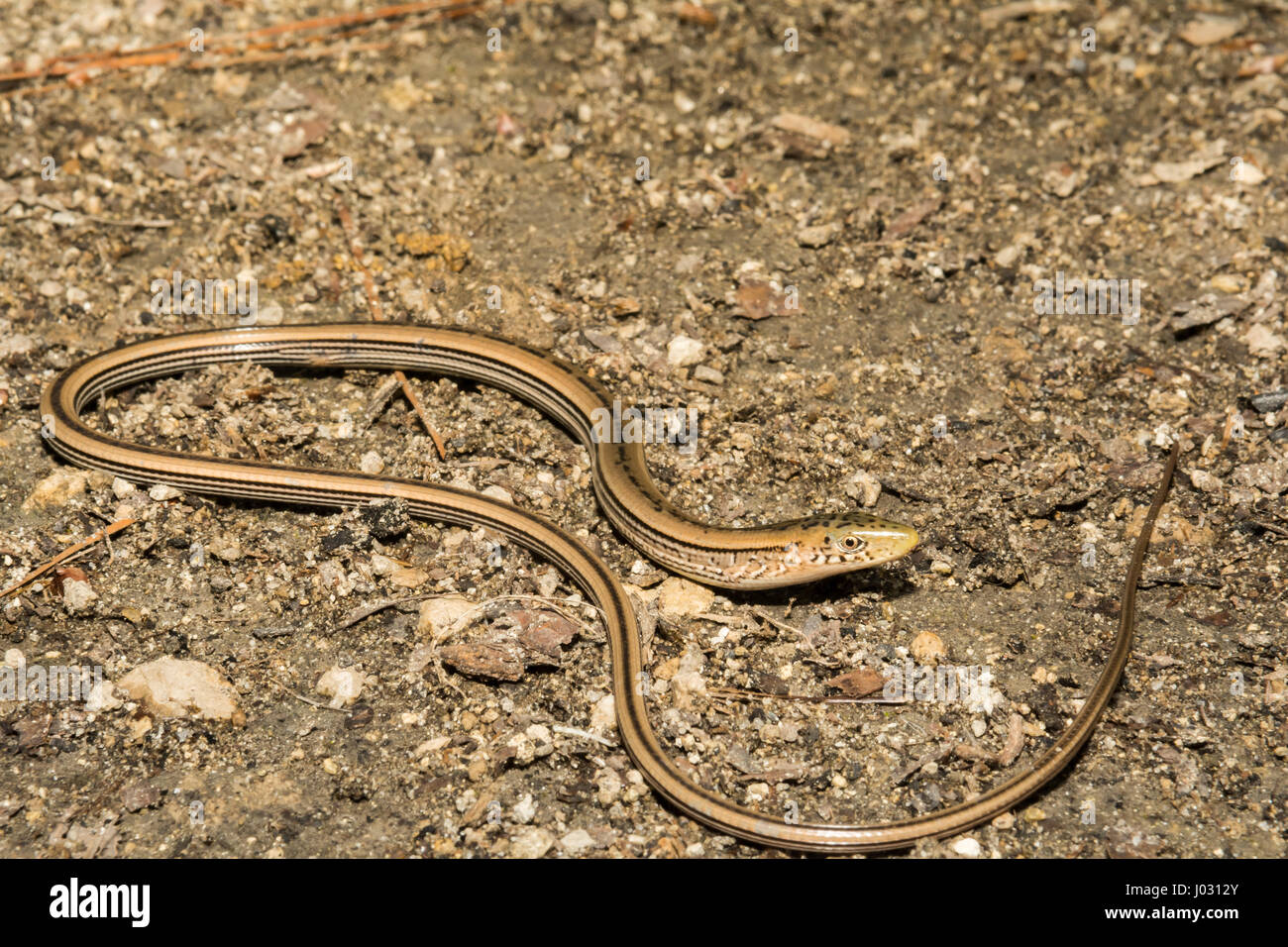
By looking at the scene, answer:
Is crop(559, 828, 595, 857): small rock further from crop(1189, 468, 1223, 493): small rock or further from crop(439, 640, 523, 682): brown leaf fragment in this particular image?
crop(1189, 468, 1223, 493): small rock

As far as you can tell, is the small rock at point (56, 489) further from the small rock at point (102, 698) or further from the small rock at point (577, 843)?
the small rock at point (577, 843)

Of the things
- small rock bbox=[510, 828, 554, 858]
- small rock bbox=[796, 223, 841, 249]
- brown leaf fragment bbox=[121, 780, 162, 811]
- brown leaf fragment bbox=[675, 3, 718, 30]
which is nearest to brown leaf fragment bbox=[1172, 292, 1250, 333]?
small rock bbox=[796, 223, 841, 249]

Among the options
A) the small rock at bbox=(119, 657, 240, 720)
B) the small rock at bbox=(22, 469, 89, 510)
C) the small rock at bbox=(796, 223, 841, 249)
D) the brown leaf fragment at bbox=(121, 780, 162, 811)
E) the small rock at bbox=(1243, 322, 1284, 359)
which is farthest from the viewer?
the small rock at bbox=(796, 223, 841, 249)

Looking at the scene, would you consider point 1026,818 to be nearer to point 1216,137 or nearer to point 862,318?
→ point 862,318

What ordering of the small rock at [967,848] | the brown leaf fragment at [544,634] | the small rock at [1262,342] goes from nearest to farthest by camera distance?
the small rock at [967,848] → the brown leaf fragment at [544,634] → the small rock at [1262,342]

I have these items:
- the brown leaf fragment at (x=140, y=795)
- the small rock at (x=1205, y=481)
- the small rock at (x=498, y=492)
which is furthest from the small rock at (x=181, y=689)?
the small rock at (x=1205, y=481)

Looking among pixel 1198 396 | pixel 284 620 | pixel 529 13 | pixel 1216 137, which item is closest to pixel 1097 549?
pixel 1198 396
